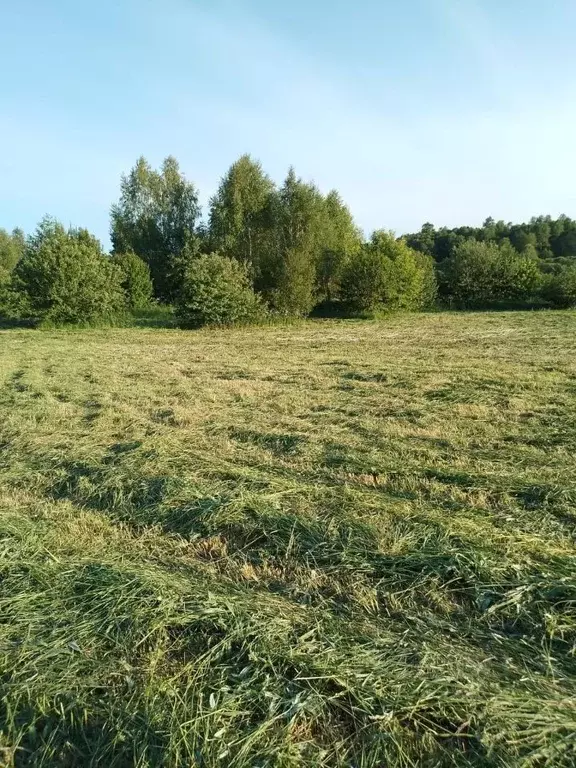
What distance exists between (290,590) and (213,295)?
24.9m

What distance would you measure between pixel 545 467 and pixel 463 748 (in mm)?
3752

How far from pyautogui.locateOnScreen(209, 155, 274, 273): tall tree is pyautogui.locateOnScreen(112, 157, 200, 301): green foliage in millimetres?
6912

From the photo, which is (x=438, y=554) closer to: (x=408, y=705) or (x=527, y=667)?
(x=527, y=667)

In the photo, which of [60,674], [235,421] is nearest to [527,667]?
[60,674]

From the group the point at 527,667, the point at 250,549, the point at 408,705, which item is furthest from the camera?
the point at 250,549

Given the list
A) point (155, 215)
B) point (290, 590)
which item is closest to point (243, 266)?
point (155, 215)

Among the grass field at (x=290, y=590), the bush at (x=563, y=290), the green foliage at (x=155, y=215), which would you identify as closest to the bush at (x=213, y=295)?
the green foliage at (x=155, y=215)

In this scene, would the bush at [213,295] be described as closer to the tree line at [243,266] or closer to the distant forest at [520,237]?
the tree line at [243,266]

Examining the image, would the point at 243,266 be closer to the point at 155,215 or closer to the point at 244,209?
the point at 244,209

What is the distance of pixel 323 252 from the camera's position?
1390 inches

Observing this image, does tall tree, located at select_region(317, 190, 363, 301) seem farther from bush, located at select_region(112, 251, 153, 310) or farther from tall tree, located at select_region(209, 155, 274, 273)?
bush, located at select_region(112, 251, 153, 310)

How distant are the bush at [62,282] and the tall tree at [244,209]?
377 inches

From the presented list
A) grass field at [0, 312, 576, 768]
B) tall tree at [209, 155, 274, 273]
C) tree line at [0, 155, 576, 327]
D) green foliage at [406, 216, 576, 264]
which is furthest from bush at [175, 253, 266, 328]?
green foliage at [406, 216, 576, 264]

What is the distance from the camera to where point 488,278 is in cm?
4200
